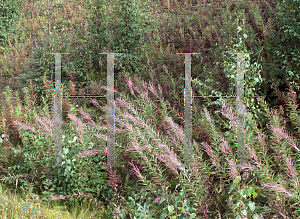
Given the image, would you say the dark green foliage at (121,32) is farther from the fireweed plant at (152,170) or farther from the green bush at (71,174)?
the green bush at (71,174)

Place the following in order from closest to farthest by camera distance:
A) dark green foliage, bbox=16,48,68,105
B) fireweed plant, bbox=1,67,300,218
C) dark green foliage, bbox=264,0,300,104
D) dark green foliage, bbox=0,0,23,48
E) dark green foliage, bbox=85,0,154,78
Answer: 1. fireweed plant, bbox=1,67,300,218
2. dark green foliage, bbox=264,0,300,104
3. dark green foliage, bbox=85,0,154,78
4. dark green foliage, bbox=16,48,68,105
5. dark green foliage, bbox=0,0,23,48

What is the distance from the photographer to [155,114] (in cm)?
389

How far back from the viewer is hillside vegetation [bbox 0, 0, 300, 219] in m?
2.41

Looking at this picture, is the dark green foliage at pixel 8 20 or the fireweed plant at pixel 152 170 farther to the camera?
the dark green foliage at pixel 8 20

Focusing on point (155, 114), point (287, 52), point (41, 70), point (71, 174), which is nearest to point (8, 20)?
point (41, 70)

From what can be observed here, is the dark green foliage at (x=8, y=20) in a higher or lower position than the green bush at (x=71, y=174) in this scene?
higher

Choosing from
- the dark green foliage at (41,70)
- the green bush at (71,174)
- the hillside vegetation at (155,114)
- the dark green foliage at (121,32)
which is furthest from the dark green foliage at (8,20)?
the green bush at (71,174)

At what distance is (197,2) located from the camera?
8.56 meters

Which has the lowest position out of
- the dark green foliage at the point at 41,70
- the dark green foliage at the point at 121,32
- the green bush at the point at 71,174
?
the green bush at the point at 71,174

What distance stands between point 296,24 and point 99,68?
425 cm

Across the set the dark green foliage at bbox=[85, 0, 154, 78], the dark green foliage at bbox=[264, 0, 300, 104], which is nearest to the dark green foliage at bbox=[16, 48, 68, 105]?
the dark green foliage at bbox=[85, 0, 154, 78]

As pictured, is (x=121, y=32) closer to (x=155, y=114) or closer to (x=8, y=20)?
(x=155, y=114)

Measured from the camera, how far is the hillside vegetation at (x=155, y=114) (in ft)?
7.91

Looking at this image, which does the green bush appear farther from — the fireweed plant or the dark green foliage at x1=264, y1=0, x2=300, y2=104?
the dark green foliage at x1=264, y1=0, x2=300, y2=104
